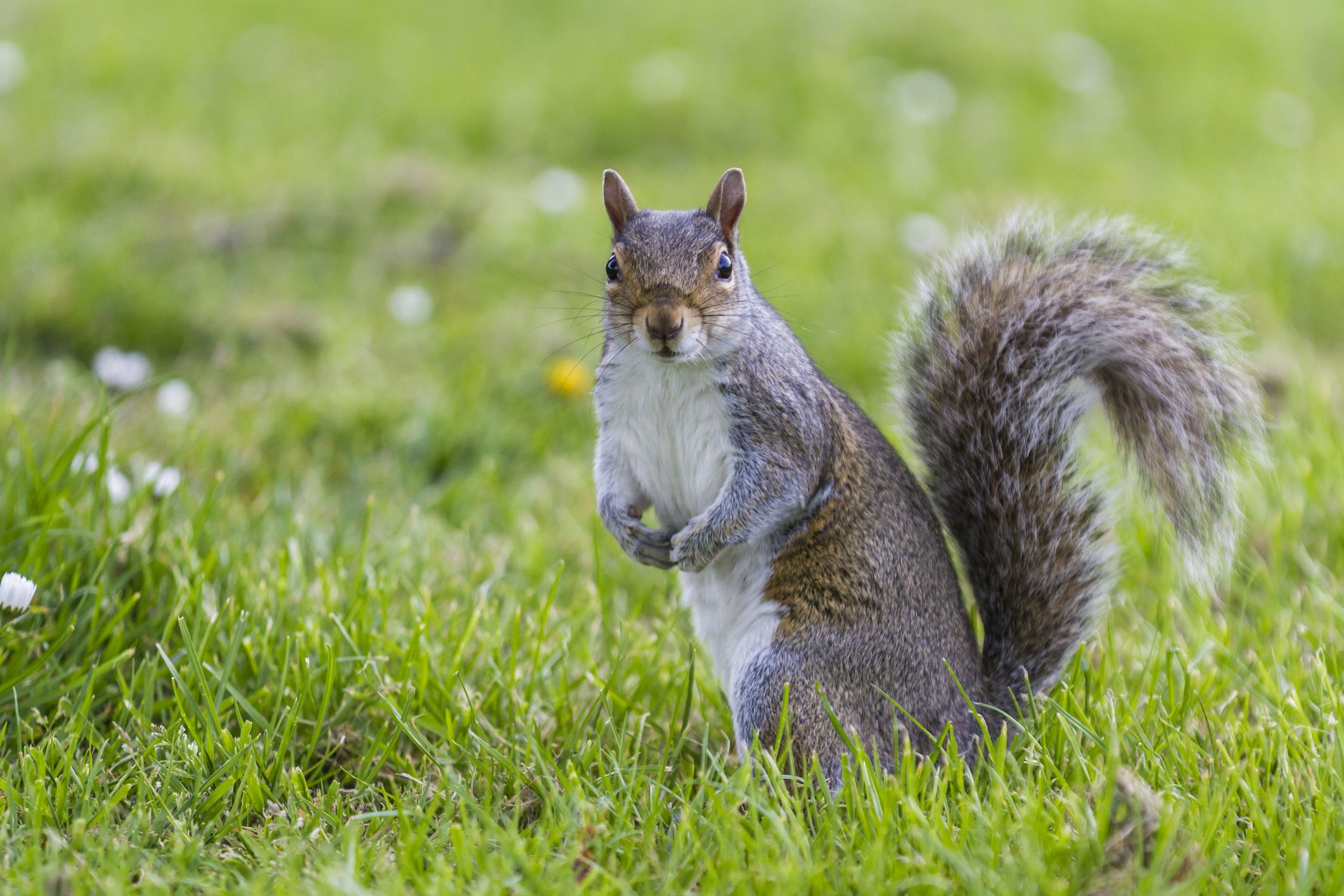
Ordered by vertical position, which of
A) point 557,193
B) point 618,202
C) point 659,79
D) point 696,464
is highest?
point 659,79

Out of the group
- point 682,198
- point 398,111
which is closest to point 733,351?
point 682,198

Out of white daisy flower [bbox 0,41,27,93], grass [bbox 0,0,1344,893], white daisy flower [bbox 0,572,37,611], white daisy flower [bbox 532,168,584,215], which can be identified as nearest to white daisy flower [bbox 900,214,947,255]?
grass [bbox 0,0,1344,893]

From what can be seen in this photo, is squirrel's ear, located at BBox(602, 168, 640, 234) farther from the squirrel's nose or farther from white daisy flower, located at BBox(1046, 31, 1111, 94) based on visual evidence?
white daisy flower, located at BBox(1046, 31, 1111, 94)

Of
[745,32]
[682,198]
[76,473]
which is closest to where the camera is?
[76,473]

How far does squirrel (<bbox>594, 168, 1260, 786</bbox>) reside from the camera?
71.5 inches

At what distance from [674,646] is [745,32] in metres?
4.36

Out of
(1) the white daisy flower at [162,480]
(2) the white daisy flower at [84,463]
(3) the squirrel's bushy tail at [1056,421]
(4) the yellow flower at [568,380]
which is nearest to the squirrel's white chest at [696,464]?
(3) the squirrel's bushy tail at [1056,421]

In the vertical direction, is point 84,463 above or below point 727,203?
below

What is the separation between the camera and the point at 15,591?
5.94 feet

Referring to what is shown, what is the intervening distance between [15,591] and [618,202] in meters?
1.06

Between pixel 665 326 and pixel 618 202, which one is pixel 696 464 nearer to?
pixel 665 326

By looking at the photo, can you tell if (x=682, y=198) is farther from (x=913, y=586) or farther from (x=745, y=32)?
(x=913, y=586)

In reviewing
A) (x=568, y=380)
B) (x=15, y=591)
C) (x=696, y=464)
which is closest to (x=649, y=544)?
(x=696, y=464)

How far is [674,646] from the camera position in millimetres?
2252
